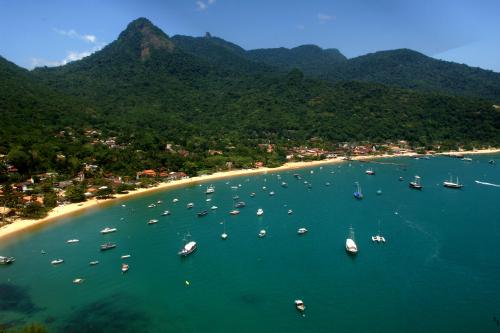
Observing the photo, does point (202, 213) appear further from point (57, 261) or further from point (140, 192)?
point (57, 261)

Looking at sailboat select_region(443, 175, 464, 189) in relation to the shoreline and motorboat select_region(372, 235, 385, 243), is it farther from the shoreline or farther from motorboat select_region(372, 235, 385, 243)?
the shoreline

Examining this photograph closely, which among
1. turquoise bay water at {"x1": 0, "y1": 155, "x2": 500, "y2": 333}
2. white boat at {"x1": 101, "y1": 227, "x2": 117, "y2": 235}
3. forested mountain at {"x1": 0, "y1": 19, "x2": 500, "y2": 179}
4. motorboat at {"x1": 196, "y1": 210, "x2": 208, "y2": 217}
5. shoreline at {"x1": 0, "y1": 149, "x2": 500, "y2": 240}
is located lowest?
turquoise bay water at {"x1": 0, "y1": 155, "x2": 500, "y2": 333}

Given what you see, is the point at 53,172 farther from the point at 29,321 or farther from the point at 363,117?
the point at 363,117

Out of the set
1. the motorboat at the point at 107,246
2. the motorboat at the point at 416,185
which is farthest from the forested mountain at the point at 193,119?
the motorboat at the point at 416,185

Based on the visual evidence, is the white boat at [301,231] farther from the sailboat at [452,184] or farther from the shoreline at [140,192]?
the sailboat at [452,184]

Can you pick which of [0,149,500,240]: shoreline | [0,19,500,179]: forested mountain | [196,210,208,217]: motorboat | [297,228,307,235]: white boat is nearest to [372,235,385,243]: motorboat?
[297,228,307,235]: white boat

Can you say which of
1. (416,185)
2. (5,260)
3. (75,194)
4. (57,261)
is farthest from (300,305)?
(416,185)
